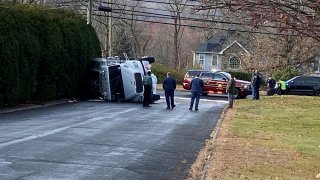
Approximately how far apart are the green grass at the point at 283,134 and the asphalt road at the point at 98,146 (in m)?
1.15

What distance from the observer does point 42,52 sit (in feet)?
99.5

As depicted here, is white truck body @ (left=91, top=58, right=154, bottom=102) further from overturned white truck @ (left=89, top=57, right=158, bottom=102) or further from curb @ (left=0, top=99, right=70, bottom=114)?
curb @ (left=0, top=99, right=70, bottom=114)

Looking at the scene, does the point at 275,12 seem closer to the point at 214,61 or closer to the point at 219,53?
A: the point at 219,53

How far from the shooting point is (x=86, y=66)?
119 ft

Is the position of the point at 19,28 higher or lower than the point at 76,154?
higher

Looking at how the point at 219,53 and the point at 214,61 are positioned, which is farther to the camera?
the point at 214,61

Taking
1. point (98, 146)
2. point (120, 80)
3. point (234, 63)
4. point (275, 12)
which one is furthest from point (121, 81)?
point (234, 63)

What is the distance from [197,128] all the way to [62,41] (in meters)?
14.6

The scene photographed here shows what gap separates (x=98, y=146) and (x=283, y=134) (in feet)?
21.3

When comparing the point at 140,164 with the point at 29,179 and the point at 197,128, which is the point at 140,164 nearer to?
the point at 29,179

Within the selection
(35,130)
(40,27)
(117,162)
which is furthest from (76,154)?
(40,27)

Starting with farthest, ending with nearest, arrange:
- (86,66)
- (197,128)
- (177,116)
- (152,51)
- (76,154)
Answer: (152,51)
(86,66)
(177,116)
(197,128)
(76,154)

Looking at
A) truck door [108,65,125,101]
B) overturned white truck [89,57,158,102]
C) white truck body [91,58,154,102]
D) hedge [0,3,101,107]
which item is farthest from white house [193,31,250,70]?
truck door [108,65,125,101]

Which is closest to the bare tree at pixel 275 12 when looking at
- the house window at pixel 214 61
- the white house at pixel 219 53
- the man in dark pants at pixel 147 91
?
the man in dark pants at pixel 147 91
